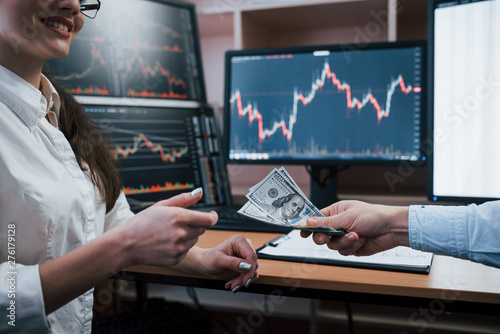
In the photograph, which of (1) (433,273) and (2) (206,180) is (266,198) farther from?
(2) (206,180)

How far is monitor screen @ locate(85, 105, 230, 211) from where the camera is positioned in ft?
4.93

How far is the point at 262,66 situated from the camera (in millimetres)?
1566

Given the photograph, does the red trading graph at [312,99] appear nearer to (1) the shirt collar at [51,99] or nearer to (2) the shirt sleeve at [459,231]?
(2) the shirt sleeve at [459,231]

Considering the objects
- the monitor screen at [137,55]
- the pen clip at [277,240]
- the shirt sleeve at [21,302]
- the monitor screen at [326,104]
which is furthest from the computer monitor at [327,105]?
the shirt sleeve at [21,302]

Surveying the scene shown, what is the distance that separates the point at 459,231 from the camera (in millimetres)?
918

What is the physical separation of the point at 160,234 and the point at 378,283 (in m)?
0.40

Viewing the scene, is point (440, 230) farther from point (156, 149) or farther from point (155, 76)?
point (155, 76)

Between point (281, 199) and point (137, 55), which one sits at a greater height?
point (137, 55)

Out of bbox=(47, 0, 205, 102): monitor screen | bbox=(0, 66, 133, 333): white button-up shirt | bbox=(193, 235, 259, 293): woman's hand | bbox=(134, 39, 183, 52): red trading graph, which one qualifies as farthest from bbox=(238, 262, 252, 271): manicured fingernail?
bbox=(134, 39, 183, 52): red trading graph

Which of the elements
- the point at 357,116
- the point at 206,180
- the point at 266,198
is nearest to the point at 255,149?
the point at 206,180

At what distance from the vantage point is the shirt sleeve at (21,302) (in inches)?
27.2

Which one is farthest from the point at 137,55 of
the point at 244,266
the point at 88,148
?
the point at 244,266

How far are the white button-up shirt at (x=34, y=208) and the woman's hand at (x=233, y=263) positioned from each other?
0.82 ft

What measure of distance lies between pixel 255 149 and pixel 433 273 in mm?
785
